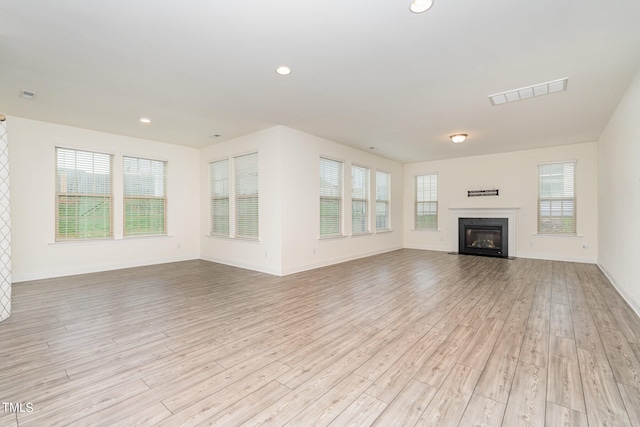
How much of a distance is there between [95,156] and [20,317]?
361 centimetres

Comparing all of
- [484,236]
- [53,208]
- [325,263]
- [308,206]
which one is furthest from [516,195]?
[53,208]

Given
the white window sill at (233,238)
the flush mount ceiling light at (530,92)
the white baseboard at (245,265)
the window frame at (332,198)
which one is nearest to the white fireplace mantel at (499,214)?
the window frame at (332,198)

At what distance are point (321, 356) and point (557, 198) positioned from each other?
24.7 ft

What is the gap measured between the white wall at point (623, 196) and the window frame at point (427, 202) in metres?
3.82

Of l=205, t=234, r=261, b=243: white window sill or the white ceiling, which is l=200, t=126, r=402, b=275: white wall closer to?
l=205, t=234, r=261, b=243: white window sill

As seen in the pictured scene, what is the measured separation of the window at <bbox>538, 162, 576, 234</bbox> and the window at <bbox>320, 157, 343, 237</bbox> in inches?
199

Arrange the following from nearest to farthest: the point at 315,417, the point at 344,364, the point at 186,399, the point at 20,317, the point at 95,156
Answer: the point at 315,417 < the point at 186,399 < the point at 344,364 < the point at 20,317 < the point at 95,156

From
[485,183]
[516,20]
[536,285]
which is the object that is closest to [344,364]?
[516,20]

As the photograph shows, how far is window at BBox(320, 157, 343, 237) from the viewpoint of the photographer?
20.9 feet

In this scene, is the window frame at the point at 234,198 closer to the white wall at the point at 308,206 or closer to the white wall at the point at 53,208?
the white wall at the point at 308,206

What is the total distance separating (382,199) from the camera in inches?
334

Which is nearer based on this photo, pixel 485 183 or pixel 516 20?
pixel 516 20

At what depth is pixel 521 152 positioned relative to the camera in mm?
7391

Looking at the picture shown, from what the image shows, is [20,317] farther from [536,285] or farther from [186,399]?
[536,285]
